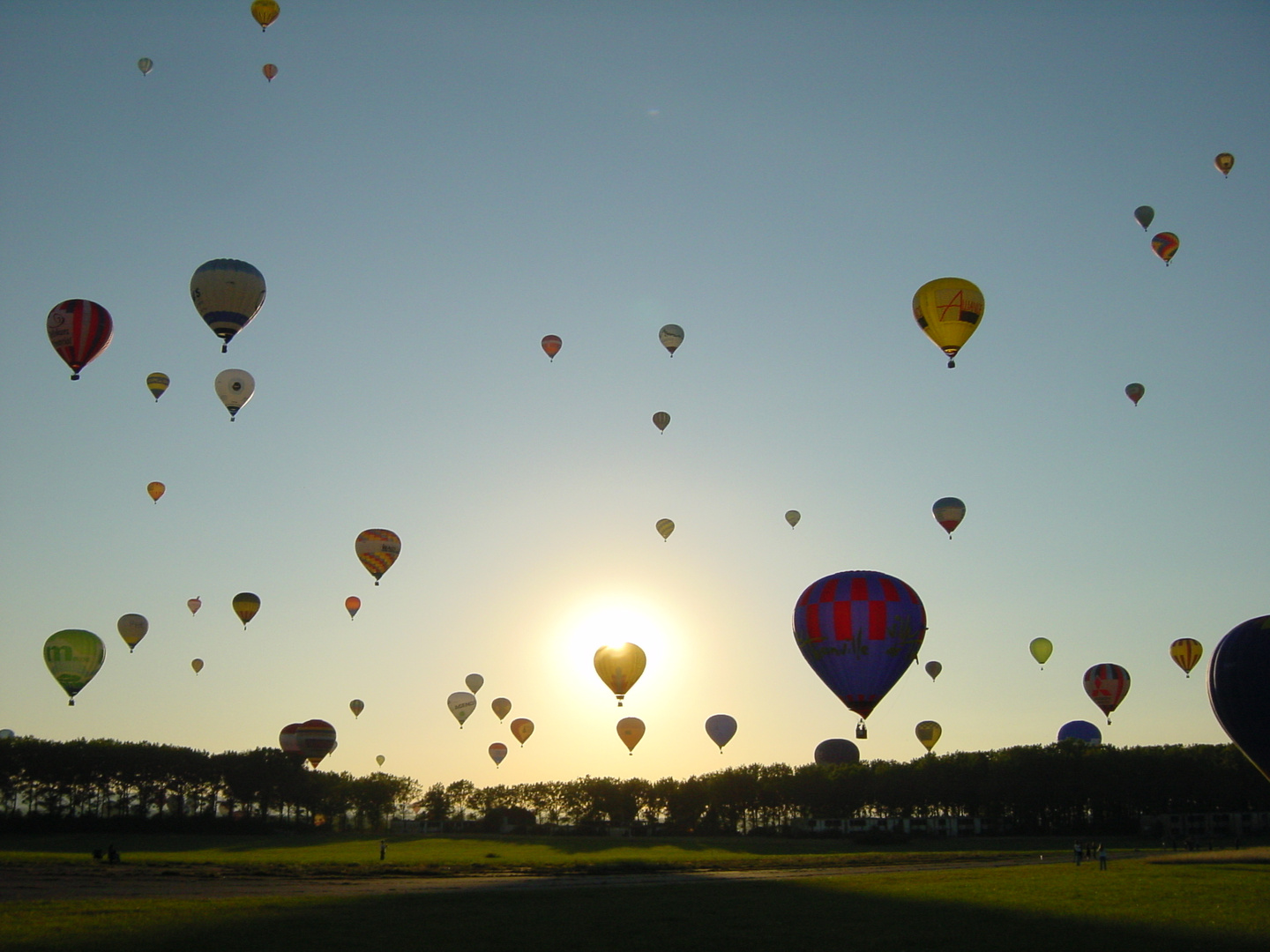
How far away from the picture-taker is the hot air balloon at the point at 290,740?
86.0m

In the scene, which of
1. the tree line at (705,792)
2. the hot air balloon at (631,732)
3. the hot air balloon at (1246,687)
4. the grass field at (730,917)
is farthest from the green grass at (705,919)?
the tree line at (705,792)

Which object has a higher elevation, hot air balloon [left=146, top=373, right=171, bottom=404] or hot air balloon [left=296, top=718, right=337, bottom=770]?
hot air balloon [left=146, top=373, right=171, bottom=404]

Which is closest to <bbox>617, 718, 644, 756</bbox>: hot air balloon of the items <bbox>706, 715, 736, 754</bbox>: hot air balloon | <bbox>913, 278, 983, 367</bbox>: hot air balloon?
<bbox>706, 715, 736, 754</bbox>: hot air balloon

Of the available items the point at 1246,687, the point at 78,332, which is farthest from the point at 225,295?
the point at 1246,687

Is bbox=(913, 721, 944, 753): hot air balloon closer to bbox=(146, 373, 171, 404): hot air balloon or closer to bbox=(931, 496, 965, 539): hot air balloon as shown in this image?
bbox=(931, 496, 965, 539): hot air balloon

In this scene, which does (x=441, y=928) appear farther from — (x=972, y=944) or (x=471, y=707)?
(x=471, y=707)

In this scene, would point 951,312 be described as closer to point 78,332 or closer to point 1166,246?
point 1166,246

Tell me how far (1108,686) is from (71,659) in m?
59.6

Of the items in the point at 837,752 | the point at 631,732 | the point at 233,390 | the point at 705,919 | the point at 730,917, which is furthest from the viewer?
the point at 837,752

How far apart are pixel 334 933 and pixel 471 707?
64511mm

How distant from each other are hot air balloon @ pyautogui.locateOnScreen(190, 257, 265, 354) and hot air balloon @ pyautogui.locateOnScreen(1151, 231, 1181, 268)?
40209 mm

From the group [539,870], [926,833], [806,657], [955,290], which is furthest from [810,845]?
[955,290]

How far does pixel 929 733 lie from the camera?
90.9 meters

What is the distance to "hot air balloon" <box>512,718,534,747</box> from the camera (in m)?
89.9
